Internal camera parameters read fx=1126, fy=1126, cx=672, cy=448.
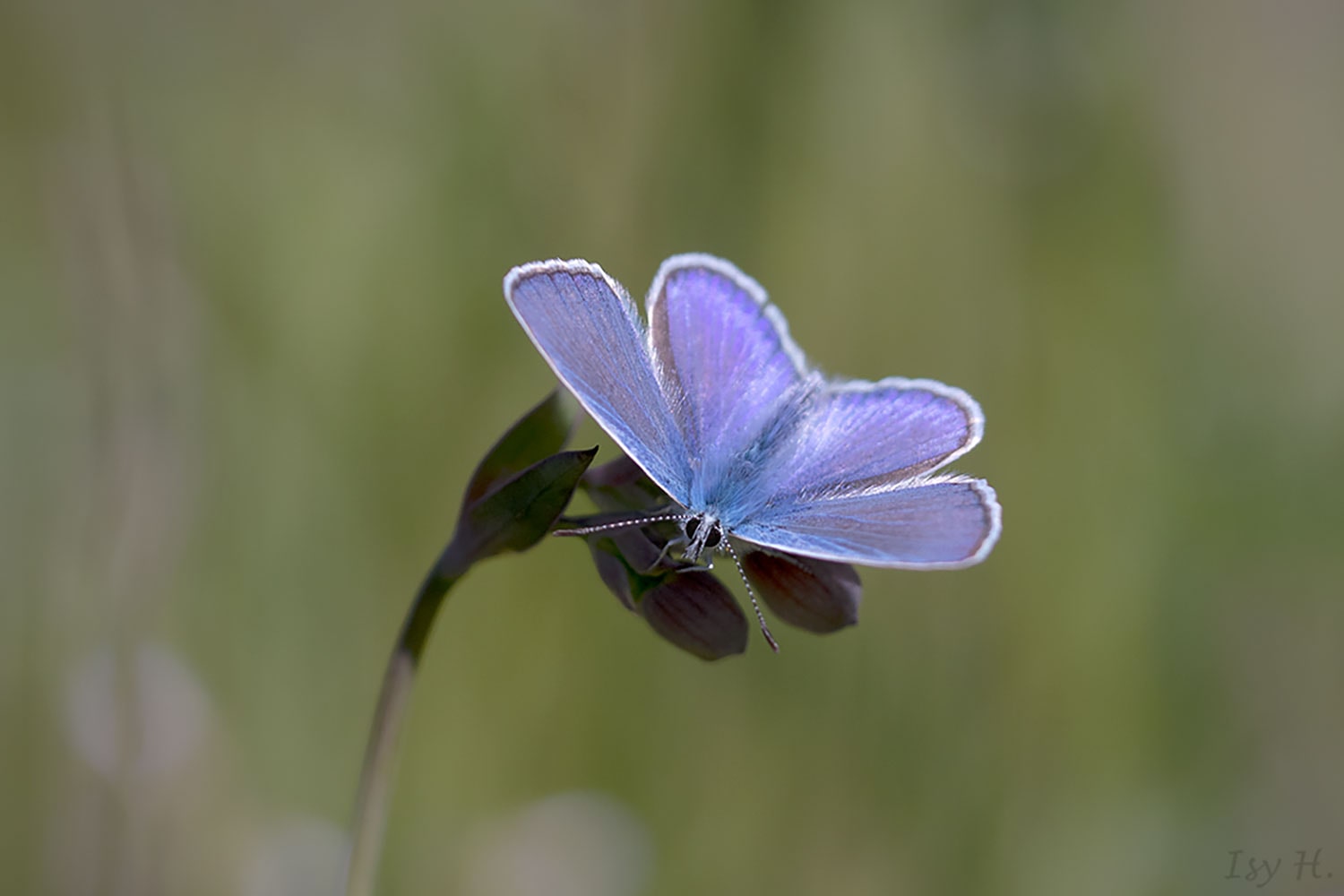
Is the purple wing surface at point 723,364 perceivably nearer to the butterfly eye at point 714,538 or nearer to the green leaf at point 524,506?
the butterfly eye at point 714,538

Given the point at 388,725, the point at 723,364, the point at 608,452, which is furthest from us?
the point at 608,452

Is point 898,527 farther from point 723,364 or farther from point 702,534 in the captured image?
point 723,364

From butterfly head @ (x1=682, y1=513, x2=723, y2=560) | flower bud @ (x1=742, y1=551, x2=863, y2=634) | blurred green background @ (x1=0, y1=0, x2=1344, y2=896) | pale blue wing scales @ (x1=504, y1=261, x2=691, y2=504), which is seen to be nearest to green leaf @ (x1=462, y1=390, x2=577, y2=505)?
pale blue wing scales @ (x1=504, y1=261, x2=691, y2=504)

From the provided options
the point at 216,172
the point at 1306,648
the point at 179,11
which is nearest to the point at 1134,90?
the point at 1306,648

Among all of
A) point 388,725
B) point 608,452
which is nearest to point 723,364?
point 388,725

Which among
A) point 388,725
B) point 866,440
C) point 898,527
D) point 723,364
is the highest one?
point 723,364

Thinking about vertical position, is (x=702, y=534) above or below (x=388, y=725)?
above
